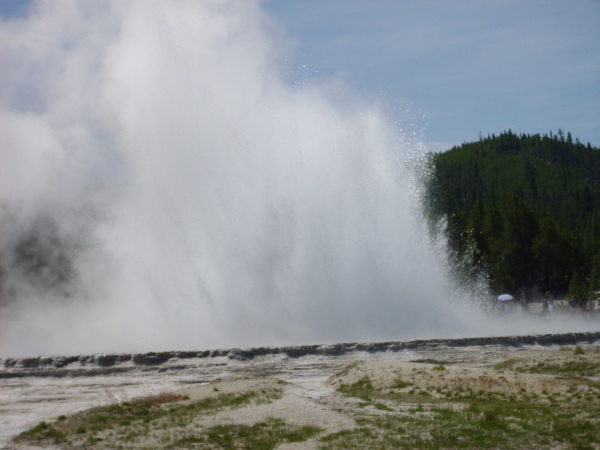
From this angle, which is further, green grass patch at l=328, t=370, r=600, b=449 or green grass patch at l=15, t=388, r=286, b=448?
green grass patch at l=15, t=388, r=286, b=448

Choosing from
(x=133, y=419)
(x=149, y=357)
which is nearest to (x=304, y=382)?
(x=149, y=357)

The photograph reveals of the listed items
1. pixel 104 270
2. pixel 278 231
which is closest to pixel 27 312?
pixel 104 270

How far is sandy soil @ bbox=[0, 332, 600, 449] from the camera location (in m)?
15.8

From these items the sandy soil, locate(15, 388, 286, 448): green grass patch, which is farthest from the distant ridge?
locate(15, 388, 286, 448): green grass patch

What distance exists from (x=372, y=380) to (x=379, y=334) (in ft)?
29.0

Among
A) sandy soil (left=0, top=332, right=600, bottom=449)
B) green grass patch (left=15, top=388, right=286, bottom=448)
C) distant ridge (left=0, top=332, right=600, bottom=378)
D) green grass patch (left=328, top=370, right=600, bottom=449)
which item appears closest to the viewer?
green grass patch (left=328, top=370, right=600, bottom=449)

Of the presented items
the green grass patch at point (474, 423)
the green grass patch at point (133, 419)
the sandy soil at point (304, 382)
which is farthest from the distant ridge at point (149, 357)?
the green grass patch at point (474, 423)

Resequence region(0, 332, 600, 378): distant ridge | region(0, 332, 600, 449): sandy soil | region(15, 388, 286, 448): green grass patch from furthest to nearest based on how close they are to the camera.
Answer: region(0, 332, 600, 378): distant ridge → region(0, 332, 600, 449): sandy soil → region(15, 388, 286, 448): green grass patch

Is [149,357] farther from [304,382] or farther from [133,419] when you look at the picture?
[133,419]

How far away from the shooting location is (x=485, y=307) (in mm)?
37062

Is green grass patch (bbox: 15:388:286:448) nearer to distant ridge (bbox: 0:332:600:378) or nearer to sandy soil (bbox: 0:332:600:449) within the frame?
sandy soil (bbox: 0:332:600:449)

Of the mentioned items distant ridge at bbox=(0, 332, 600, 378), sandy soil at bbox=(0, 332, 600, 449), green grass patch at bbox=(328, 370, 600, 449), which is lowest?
green grass patch at bbox=(328, 370, 600, 449)

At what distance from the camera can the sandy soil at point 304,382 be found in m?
15.8

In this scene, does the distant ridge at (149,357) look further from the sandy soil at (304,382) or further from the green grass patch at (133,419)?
the green grass patch at (133,419)
